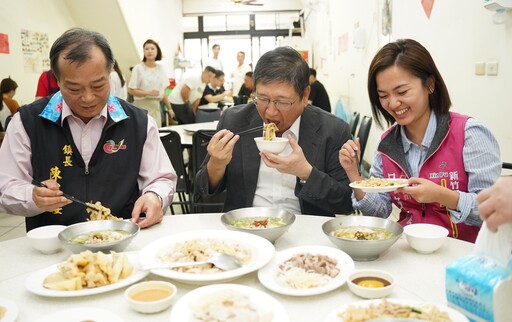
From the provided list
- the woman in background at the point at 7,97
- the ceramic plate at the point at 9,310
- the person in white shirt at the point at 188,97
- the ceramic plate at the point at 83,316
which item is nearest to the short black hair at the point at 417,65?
the ceramic plate at the point at 83,316

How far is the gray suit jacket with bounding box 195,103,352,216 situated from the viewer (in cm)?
219

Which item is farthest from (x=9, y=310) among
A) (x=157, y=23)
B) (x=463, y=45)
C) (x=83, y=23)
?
(x=157, y=23)

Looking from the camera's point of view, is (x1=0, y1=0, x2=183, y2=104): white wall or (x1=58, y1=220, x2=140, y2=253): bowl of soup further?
(x1=0, y1=0, x2=183, y2=104): white wall

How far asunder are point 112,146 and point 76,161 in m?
0.17

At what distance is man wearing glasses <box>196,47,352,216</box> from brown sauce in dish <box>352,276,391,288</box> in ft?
2.42

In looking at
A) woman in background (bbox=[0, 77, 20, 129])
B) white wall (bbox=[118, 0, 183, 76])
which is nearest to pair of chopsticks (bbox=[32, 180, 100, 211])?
woman in background (bbox=[0, 77, 20, 129])

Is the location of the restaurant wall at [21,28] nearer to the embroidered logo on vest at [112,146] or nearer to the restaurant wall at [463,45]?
the restaurant wall at [463,45]

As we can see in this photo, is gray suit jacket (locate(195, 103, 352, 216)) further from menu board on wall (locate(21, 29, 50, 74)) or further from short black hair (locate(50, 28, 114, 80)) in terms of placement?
menu board on wall (locate(21, 29, 50, 74))

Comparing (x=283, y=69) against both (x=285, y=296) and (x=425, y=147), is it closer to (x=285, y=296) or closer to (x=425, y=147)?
(x=425, y=147)

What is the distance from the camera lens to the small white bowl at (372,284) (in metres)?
1.22

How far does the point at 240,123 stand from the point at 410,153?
0.87 metres

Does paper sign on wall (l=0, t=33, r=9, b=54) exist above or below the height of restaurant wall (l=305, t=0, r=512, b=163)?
above

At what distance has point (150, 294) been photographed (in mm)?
1249

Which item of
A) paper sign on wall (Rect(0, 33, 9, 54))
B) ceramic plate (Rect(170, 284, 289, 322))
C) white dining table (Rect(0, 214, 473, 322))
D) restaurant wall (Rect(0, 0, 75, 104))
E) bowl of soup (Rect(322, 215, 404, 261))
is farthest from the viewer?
restaurant wall (Rect(0, 0, 75, 104))
